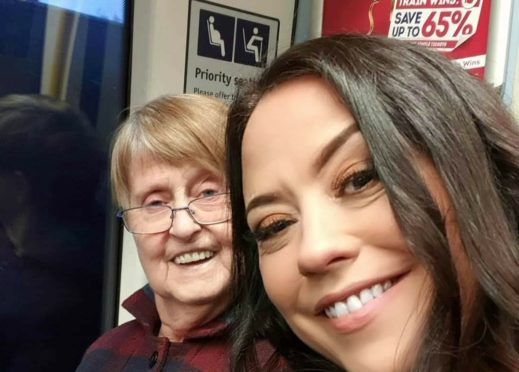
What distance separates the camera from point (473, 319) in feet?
2.20

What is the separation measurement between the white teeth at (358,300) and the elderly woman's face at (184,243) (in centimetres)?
56

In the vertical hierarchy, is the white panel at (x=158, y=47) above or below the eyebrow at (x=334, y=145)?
above

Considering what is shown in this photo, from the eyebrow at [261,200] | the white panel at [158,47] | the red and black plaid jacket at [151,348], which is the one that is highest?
the white panel at [158,47]

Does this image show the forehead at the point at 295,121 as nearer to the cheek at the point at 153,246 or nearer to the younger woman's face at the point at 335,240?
the younger woman's face at the point at 335,240

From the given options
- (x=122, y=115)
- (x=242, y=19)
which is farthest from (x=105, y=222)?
(x=242, y=19)

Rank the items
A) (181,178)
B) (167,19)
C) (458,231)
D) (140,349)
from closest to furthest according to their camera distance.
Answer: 1. (458,231)
2. (181,178)
3. (140,349)
4. (167,19)

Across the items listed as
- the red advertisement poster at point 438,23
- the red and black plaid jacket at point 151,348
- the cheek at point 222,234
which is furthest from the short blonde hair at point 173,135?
the red advertisement poster at point 438,23

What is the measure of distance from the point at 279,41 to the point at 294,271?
125 cm

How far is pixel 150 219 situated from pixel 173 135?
17cm

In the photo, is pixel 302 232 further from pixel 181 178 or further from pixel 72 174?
pixel 72 174

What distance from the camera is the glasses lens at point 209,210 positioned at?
1254 millimetres

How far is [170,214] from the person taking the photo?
4.22ft

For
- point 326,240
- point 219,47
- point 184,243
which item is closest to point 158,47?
point 219,47

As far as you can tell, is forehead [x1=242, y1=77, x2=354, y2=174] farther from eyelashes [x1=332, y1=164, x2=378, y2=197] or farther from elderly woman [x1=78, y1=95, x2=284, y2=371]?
elderly woman [x1=78, y1=95, x2=284, y2=371]
